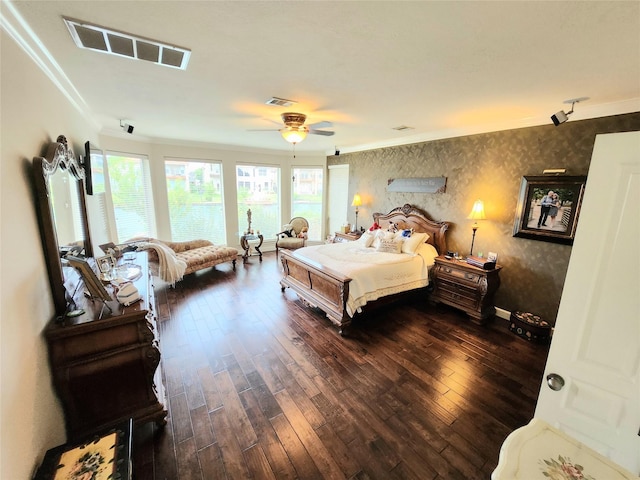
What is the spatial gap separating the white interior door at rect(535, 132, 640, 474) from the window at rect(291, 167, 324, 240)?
576 cm

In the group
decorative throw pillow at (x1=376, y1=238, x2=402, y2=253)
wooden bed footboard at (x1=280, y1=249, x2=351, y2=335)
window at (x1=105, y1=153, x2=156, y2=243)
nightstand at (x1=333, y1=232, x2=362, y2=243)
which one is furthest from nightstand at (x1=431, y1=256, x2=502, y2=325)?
window at (x1=105, y1=153, x2=156, y2=243)

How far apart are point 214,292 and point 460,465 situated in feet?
12.1

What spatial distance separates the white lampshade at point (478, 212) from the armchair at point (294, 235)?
11.5 ft

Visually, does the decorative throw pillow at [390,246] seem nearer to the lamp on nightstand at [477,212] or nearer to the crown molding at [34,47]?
the lamp on nightstand at [477,212]

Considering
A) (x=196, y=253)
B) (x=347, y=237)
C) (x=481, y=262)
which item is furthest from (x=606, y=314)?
(x=196, y=253)

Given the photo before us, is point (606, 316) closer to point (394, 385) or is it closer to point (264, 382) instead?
point (394, 385)

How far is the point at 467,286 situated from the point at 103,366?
12.3 feet

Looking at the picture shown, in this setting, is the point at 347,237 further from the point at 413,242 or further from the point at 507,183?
the point at 507,183

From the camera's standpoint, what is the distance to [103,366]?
159cm

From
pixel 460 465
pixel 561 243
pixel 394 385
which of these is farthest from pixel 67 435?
pixel 561 243

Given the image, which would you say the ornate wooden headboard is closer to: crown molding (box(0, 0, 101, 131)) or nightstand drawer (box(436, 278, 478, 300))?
nightstand drawer (box(436, 278, 478, 300))

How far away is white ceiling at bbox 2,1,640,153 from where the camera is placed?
1.28 metres

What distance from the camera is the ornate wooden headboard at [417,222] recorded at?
13.3 ft

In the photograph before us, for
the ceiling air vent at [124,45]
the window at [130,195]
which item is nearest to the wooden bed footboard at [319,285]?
the ceiling air vent at [124,45]
